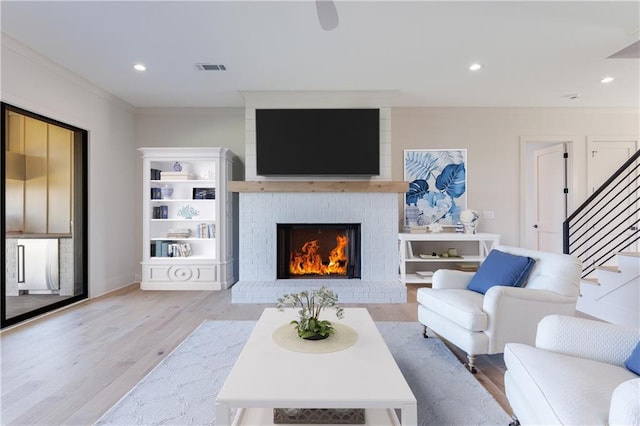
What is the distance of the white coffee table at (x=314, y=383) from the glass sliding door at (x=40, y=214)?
295 cm

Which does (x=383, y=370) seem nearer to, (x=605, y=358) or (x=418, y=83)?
(x=605, y=358)

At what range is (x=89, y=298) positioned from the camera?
381cm

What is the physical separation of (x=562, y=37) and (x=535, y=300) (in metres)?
2.33

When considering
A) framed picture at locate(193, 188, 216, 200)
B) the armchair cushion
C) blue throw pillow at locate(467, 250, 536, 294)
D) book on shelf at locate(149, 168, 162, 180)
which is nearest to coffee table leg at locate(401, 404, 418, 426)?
the armchair cushion

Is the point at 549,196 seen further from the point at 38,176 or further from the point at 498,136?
the point at 38,176

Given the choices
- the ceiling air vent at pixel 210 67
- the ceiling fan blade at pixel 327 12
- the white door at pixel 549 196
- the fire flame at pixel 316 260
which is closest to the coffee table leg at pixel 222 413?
the ceiling fan blade at pixel 327 12

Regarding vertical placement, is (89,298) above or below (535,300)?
below

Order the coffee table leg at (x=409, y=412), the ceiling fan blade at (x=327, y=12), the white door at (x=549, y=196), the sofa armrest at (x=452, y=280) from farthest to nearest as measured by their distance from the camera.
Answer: the white door at (x=549, y=196) < the sofa armrest at (x=452, y=280) < the ceiling fan blade at (x=327, y=12) < the coffee table leg at (x=409, y=412)

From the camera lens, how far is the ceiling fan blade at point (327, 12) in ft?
5.19

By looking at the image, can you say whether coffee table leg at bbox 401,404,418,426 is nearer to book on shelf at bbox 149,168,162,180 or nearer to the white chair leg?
the white chair leg

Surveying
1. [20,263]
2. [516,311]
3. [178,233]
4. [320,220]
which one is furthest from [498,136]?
[20,263]

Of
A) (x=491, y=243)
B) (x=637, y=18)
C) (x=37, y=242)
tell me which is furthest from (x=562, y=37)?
(x=37, y=242)

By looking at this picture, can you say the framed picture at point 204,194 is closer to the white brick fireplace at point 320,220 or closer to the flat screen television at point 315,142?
the white brick fireplace at point 320,220

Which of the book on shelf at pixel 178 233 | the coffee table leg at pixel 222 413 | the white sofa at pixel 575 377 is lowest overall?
the coffee table leg at pixel 222 413
